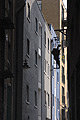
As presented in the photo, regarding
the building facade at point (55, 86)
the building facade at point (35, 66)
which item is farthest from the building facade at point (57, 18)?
the building facade at point (35, 66)

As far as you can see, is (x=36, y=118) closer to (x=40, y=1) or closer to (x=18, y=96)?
(x=18, y=96)

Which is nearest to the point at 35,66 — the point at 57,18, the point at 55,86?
the point at 55,86

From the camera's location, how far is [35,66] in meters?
37.5

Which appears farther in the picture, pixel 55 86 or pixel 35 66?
pixel 55 86

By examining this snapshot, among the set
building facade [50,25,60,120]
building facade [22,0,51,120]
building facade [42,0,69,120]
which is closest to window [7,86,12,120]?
building facade [22,0,51,120]

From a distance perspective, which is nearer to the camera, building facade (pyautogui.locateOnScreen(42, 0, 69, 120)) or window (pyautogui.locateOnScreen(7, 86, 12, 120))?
window (pyautogui.locateOnScreen(7, 86, 12, 120))

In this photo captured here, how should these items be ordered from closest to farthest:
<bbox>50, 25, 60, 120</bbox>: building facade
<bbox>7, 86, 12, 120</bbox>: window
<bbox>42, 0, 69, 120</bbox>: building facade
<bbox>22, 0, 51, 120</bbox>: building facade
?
<bbox>7, 86, 12, 120</bbox>: window < <bbox>22, 0, 51, 120</bbox>: building facade < <bbox>50, 25, 60, 120</bbox>: building facade < <bbox>42, 0, 69, 120</bbox>: building facade

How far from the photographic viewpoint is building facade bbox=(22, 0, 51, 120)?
32.6 metres

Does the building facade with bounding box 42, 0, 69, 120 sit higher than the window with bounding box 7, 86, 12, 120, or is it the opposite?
the building facade with bounding box 42, 0, 69, 120

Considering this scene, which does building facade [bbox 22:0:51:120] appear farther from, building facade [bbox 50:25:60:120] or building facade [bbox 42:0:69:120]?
building facade [bbox 42:0:69:120]

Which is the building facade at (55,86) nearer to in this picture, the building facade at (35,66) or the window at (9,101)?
the building facade at (35,66)

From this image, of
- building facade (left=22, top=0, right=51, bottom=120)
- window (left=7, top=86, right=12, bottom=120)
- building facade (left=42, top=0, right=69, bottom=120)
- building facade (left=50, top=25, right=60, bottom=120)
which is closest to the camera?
window (left=7, top=86, right=12, bottom=120)

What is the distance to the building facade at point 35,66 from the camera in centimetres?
3257

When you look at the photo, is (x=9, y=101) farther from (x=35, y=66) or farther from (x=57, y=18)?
(x=57, y=18)
